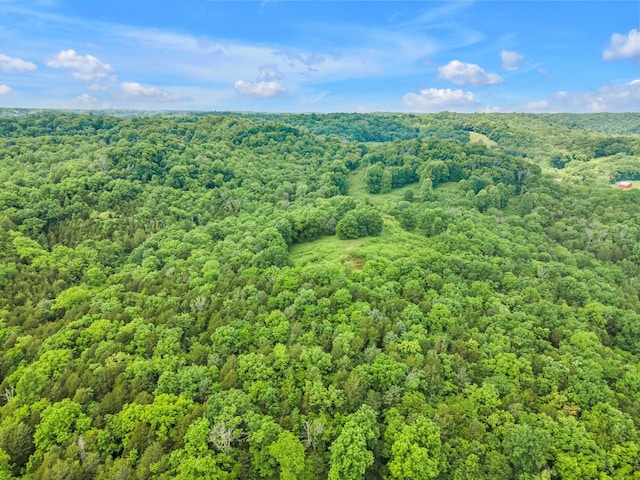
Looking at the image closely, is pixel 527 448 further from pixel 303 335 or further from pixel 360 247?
pixel 360 247

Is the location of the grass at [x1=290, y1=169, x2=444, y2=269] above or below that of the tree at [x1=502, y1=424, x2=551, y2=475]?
above

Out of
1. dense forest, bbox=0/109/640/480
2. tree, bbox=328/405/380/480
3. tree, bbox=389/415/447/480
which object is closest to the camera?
tree, bbox=328/405/380/480

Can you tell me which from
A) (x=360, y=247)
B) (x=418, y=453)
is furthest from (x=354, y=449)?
(x=360, y=247)

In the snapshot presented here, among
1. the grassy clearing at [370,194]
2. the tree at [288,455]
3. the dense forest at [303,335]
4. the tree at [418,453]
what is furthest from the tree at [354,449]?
the grassy clearing at [370,194]

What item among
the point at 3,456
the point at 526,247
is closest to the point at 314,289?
the point at 3,456

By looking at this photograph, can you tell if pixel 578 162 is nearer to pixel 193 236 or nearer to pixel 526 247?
pixel 526 247

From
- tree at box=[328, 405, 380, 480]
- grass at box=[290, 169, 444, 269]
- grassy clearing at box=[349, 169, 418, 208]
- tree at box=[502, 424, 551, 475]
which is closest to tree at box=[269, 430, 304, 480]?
tree at box=[328, 405, 380, 480]

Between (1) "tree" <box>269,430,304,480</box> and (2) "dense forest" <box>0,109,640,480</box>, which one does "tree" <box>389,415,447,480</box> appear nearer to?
(2) "dense forest" <box>0,109,640,480</box>

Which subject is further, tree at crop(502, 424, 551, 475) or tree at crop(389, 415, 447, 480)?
tree at crop(502, 424, 551, 475)
